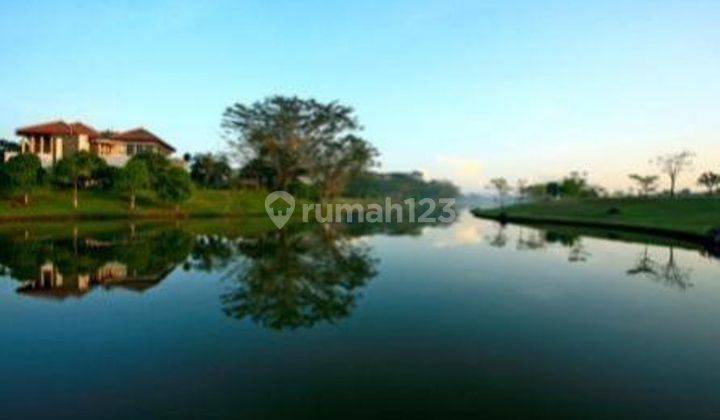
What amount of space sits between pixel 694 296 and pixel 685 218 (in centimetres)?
3654

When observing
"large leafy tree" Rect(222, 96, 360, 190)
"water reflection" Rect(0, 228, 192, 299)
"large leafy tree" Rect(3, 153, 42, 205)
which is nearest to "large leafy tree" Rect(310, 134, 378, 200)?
"large leafy tree" Rect(222, 96, 360, 190)

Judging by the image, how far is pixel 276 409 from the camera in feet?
24.7

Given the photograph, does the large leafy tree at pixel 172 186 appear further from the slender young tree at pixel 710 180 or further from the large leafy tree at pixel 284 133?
the slender young tree at pixel 710 180

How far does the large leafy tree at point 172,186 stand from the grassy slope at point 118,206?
65.9 inches

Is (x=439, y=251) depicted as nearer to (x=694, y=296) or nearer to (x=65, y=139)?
(x=694, y=296)

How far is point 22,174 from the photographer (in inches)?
2068

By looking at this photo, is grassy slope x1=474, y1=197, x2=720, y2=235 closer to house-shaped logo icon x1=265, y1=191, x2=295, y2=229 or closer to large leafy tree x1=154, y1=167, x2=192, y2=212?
house-shaped logo icon x1=265, y1=191, x2=295, y2=229

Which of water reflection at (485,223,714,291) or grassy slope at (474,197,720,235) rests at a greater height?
grassy slope at (474,197,720,235)

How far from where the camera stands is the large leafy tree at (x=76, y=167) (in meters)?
57.6

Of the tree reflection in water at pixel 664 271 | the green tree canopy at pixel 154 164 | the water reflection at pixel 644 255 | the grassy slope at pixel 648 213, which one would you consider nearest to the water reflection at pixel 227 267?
the water reflection at pixel 644 255

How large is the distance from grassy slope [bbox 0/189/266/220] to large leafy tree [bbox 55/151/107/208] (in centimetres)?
166

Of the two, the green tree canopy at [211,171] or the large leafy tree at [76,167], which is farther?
the green tree canopy at [211,171]

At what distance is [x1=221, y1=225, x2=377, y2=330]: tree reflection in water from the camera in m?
13.7

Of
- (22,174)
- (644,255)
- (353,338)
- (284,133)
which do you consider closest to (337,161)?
(284,133)
